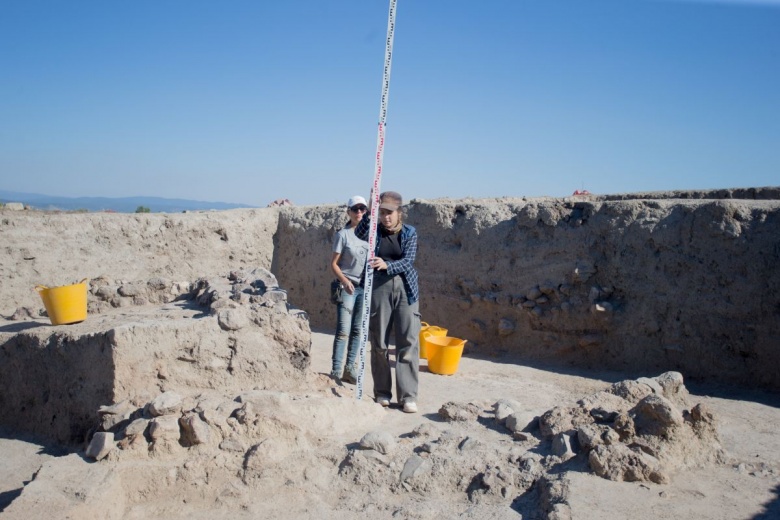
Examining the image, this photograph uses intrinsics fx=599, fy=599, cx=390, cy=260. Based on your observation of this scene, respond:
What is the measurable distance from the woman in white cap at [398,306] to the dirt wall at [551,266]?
3.16 meters

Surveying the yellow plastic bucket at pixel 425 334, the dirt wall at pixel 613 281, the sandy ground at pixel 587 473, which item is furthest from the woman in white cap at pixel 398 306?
the dirt wall at pixel 613 281

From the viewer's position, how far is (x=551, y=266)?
25.2 feet

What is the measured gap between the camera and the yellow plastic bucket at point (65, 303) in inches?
191

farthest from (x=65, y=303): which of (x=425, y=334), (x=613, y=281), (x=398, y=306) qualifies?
(x=613, y=281)

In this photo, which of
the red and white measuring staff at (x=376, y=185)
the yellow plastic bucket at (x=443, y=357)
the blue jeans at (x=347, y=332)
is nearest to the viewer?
the red and white measuring staff at (x=376, y=185)

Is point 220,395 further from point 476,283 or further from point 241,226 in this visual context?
point 241,226

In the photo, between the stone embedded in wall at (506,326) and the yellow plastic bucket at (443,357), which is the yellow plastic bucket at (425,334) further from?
the stone embedded in wall at (506,326)

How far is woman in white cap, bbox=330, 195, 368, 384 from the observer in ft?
17.5

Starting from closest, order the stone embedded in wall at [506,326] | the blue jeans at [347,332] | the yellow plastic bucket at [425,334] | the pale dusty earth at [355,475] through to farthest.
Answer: the pale dusty earth at [355,475] < the blue jeans at [347,332] < the yellow plastic bucket at [425,334] < the stone embedded in wall at [506,326]

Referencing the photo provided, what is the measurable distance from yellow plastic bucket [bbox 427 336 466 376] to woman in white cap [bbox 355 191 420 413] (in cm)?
151

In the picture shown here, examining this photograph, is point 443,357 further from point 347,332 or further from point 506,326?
point 506,326

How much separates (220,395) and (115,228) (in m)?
5.95

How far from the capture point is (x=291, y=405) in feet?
13.5

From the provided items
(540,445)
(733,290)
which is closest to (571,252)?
(733,290)
